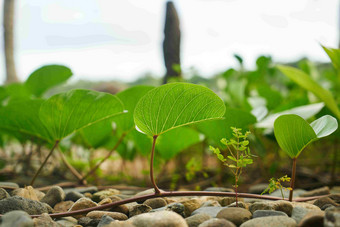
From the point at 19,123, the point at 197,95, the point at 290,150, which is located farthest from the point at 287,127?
the point at 19,123

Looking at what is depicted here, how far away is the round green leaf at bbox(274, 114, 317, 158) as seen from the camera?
1.80ft

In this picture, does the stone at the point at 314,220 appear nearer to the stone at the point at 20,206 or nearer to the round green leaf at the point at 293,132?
the round green leaf at the point at 293,132

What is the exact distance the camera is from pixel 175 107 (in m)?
0.55

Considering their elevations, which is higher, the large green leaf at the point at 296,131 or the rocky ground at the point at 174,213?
the large green leaf at the point at 296,131

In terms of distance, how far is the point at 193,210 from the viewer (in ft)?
2.09

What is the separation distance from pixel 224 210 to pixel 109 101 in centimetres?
33

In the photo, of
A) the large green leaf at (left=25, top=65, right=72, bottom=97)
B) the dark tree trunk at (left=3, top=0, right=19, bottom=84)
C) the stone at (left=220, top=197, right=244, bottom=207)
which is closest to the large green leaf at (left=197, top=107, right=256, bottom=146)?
the stone at (left=220, top=197, right=244, bottom=207)

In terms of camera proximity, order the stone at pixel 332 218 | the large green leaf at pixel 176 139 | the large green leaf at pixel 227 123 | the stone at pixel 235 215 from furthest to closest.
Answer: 1. the large green leaf at pixel 176 139
2. the large green leaf at pixel 227 123
3. the stone at pixel 235 215
4. the stone at pixel 332 218

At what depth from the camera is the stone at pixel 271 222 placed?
1.56ft

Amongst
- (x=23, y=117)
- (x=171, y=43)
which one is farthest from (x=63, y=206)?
(x=171, y=43)

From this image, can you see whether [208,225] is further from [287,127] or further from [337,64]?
[337,64]

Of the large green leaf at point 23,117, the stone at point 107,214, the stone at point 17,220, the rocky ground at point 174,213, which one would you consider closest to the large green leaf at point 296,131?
the rocky ground at point 174,213

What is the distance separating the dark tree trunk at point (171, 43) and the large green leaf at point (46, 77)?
0.33 meters

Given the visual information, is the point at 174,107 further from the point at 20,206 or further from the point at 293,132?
the point at 20,206
